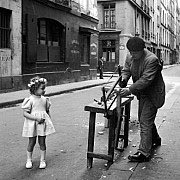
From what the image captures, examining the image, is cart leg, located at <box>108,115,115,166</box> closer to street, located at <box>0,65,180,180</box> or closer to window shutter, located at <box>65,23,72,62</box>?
street, located at <box>0,65,180,180</box>

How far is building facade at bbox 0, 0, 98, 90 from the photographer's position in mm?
15898

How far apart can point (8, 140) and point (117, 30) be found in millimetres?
31402

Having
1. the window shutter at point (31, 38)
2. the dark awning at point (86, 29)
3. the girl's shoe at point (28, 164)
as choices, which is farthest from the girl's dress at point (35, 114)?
the dark awning at point (86, 29)

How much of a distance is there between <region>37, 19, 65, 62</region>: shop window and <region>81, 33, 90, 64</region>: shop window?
3508 mm

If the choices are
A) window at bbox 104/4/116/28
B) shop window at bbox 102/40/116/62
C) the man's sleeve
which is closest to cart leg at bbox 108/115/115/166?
the man's sleeve

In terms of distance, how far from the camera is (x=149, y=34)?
50188 mm

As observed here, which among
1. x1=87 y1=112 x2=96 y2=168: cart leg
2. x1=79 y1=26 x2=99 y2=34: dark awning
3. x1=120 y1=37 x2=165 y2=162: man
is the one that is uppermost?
x1=79 y1=26 x2=99 y2=34: dark awning

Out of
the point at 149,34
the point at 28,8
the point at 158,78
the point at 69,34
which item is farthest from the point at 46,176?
the point at 149,34

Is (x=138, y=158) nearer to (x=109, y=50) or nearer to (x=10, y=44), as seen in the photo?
(x=10, y=44)

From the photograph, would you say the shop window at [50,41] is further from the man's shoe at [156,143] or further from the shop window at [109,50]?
the shop window at [109,50]

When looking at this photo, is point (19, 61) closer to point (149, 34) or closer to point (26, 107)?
point (26, 107)

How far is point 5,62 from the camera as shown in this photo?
1495 centimetres

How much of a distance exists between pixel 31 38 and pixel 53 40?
3337 mm

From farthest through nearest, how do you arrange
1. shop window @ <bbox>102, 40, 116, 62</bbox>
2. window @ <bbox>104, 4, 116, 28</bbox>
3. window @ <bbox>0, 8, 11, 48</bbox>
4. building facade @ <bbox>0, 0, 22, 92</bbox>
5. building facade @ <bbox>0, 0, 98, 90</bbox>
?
window @ <bbox>104, 4, 116, 28</bbox>, shop window @ <bbox>102, 40, 116, 62</bbox>, building facade @ <bbox>0, 0, 98, 90</bbox>, window @ <bbox>0, 8, 11, 48</bbox>, building facade @ <bbox>0, 0, 22, 92</bbox>
